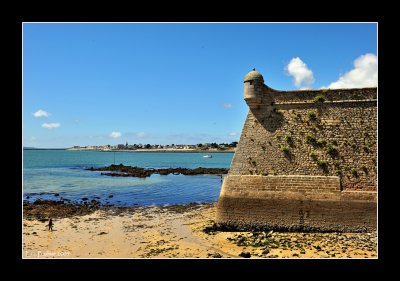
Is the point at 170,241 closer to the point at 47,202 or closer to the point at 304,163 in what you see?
the point at 304,163

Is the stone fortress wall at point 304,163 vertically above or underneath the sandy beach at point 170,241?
above

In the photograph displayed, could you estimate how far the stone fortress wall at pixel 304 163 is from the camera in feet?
47.5

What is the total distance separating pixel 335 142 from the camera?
15.2 m

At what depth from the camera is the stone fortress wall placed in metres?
14.5

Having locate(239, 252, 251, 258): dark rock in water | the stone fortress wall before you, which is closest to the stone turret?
the stone fortress wall

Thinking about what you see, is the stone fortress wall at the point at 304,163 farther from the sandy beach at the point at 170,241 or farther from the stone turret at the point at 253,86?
the sandy beach at the point at 170,241

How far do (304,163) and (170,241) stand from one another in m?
7.56

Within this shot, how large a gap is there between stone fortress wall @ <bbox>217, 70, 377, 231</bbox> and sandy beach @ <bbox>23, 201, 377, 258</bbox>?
2.64 feet

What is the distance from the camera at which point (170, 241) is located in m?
16.1

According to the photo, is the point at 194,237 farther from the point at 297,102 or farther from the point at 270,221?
the point at 297,102

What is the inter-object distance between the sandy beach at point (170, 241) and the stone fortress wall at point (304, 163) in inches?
31.7

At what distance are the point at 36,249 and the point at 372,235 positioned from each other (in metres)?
15.3

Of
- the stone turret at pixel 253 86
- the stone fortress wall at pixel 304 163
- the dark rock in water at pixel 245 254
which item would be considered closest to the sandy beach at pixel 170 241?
the dark rock in water at pixel 245 254

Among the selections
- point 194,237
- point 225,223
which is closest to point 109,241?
point 194,237
